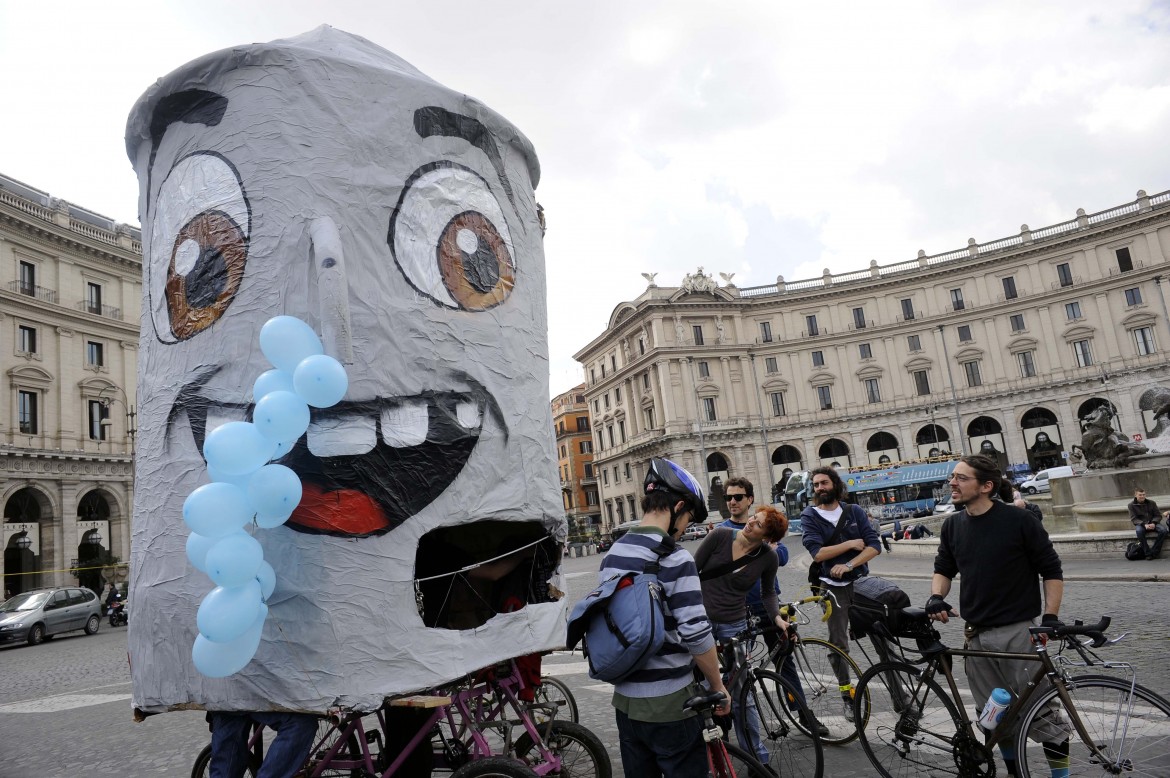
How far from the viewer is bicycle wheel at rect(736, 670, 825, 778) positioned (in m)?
4.24

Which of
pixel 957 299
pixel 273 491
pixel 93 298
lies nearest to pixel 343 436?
pixel 273 491

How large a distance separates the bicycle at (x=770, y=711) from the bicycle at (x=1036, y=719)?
380mm

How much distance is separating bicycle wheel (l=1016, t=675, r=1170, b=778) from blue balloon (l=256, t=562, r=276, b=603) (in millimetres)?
3450

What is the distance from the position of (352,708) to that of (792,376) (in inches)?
2361

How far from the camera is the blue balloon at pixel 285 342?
10.1 ft

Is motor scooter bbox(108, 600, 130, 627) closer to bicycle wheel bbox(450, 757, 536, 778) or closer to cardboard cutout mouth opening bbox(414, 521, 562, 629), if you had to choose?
cardboard cutout mouth opening bbox(414, 521, 562, 629)

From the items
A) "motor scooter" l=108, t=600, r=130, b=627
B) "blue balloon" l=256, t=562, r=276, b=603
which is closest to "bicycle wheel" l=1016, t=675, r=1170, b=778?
"blue balloon" l=256, t=562, r=276, b=603

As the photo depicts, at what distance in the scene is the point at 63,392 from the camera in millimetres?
31453

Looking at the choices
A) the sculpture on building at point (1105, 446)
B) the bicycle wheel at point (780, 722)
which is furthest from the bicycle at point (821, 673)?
the sculpture on building at point (1105, 446)

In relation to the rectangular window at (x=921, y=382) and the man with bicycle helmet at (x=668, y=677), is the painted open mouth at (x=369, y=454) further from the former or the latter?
the rectangular window at (x=921, y=382)

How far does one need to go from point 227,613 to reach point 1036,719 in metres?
3.62

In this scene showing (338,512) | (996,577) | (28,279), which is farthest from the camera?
(28,279)

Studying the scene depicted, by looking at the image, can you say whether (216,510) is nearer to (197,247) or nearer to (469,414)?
(469,414)

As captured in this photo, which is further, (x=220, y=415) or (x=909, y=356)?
(x=909, y=356)
